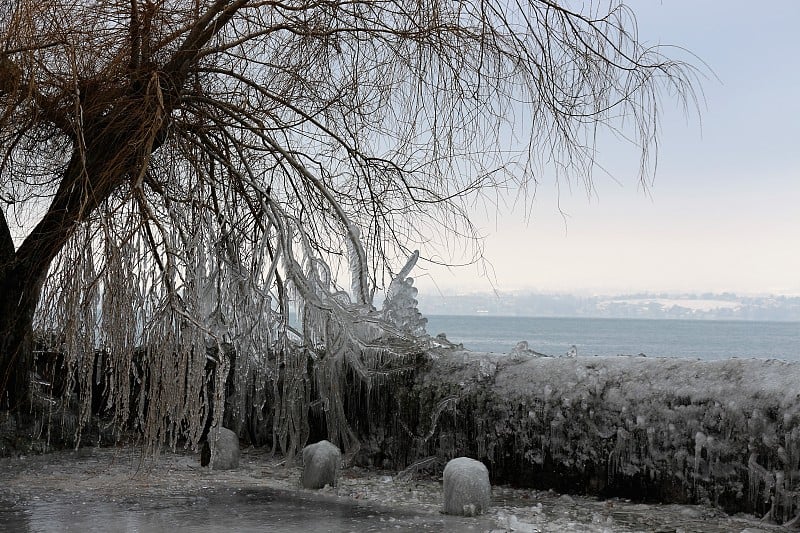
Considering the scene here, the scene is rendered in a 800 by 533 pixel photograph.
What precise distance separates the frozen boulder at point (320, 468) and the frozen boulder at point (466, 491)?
117 centimetres

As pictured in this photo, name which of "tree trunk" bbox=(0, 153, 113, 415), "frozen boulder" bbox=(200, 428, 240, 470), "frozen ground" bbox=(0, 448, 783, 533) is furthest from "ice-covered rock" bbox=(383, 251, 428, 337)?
"tree trunk" bbox=(0, 153, 113, 415)

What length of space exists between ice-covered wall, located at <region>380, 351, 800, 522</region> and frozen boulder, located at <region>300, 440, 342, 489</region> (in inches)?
33.9

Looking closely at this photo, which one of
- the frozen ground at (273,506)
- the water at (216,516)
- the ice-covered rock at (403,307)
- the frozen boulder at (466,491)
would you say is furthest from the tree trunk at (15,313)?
the frozen boulder at (466,491)

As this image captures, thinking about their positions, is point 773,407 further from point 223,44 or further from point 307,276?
point 223,44

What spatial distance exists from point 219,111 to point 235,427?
3178mm

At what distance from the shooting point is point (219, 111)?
24.4ft

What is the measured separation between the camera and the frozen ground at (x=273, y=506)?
5629mm

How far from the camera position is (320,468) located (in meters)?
6.96

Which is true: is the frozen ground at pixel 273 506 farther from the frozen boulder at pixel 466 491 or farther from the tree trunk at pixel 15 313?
the tree trunk at pixel 15 313

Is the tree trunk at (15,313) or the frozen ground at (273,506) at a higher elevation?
the tree trunk at (15,313)

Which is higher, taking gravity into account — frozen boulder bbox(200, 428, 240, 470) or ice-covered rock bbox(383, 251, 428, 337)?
ice-covered rock bbox(383, 251, 428, 337)

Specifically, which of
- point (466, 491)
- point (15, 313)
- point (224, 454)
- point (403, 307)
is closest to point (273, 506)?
point (466, 491)

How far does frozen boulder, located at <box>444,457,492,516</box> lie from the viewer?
606cm

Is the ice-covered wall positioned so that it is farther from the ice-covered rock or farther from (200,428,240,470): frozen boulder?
(200,428,240,470): frozen boulder
